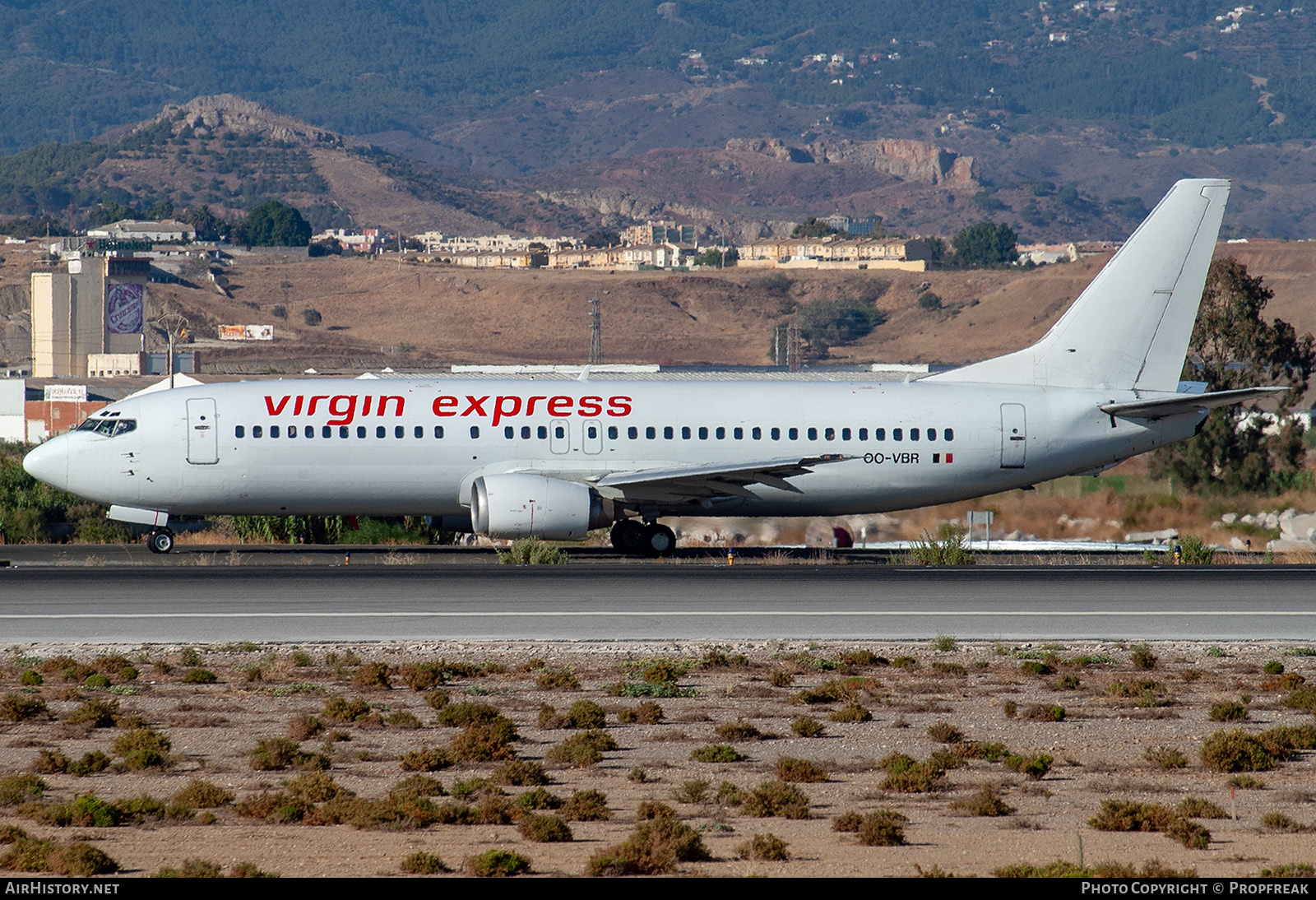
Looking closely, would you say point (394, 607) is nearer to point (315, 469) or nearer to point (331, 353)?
point (315, 469)

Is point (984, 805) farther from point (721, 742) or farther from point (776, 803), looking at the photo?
point (721, 742)

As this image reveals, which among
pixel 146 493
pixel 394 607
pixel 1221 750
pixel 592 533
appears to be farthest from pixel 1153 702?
pixel 592 533

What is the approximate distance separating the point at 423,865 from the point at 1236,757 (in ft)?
27.1

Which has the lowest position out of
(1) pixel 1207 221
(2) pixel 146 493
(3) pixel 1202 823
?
(3) pixel 1202 823

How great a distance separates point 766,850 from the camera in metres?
12.2

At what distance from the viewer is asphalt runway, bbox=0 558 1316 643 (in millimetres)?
23953

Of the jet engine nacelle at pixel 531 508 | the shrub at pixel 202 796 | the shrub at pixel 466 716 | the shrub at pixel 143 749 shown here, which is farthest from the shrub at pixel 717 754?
the jet engine nacelle at pixel 531 508

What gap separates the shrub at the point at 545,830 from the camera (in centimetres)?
1268

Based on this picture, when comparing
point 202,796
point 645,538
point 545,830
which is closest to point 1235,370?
point 645,538

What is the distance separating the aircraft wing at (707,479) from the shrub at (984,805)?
20170mm

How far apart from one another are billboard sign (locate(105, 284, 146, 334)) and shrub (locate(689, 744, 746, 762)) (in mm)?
166625

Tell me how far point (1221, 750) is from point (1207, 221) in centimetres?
2397

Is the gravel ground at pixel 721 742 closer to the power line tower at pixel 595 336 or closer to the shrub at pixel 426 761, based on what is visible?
the shrub at pixel 426 761

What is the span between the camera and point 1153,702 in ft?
61.5
